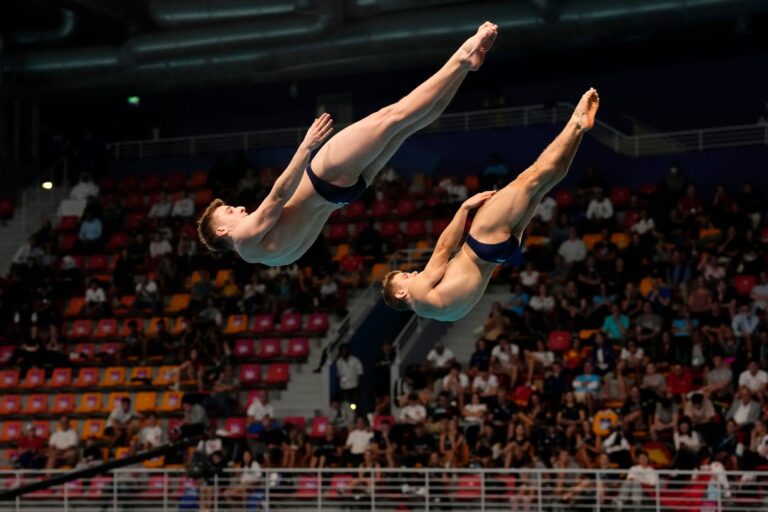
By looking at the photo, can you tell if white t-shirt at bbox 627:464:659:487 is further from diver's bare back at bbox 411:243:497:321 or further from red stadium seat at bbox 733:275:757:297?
diver's bare back at bbox 411:243:497:321

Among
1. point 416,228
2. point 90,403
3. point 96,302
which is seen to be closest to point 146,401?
point 90,403

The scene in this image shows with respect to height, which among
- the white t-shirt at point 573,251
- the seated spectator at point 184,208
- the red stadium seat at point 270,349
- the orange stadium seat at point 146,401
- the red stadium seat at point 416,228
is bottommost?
the orange stadium seat at point 146,401

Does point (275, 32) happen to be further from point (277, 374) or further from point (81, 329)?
point (277, 374)

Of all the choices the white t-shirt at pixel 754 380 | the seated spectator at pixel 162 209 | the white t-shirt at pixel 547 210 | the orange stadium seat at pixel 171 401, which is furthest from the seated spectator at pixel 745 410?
the seated spectator at pixel 162 209

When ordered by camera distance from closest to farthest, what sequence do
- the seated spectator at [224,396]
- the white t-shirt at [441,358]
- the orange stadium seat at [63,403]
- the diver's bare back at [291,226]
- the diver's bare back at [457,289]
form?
the diver's bare back at [291,226]
the diver's bare back at [457,289]
the white t-shirt at [441,358]
the seated spectator at [224,396]
the orange stadium seat at [63,403]

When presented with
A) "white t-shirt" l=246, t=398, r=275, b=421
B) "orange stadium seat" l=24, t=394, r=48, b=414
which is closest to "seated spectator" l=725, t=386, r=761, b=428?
"white t-shirt" l=246, t=398, r=275, b=421

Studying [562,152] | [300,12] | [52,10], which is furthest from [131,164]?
[562,152]

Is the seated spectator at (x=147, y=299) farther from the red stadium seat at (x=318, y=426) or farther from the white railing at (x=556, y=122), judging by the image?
the red stadium seat at (x=318, y=426)

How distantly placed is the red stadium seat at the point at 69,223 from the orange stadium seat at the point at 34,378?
438 centimetres

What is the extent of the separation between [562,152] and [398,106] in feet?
4.28

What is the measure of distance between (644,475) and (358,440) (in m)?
4.42

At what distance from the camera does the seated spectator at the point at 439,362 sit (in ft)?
68.7

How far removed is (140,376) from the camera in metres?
23.2

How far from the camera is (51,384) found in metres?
23.6
